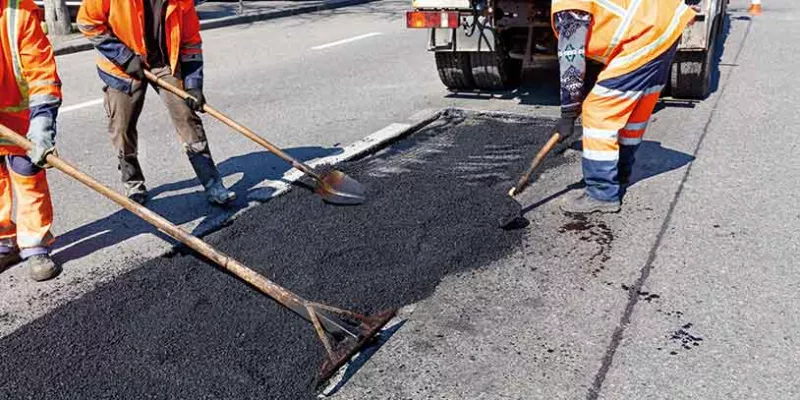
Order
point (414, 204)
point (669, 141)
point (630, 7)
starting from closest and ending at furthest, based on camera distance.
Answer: point (630, 7), point (414, 204), point (669, 141)

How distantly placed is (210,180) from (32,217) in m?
1.08

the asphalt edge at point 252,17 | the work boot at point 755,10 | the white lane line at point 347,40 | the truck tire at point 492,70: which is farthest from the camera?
the work boot at point 755,10

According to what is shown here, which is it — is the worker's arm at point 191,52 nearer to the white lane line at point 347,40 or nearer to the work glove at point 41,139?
the work glove at point 41,139

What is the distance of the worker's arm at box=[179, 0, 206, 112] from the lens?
4.25 m

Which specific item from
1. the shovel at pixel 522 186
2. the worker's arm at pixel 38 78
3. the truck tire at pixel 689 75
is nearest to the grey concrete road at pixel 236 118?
the worker's arm at pixel 38 78

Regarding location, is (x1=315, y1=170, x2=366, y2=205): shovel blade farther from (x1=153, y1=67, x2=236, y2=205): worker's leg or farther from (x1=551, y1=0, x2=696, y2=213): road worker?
(x1=551, y1=0, x2=696, y2=213): road worker

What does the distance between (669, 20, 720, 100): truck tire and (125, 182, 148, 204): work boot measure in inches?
183

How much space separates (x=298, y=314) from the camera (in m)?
2.86

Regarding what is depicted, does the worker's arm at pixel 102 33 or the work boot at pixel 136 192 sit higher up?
the worker's arm at pixel 102 33

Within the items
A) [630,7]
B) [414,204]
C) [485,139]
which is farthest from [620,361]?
[485,139]

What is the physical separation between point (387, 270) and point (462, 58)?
4001mm

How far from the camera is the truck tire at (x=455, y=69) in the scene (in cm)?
705

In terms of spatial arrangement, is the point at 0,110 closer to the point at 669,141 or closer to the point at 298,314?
the point at 298,314

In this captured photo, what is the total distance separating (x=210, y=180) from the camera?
450cm
